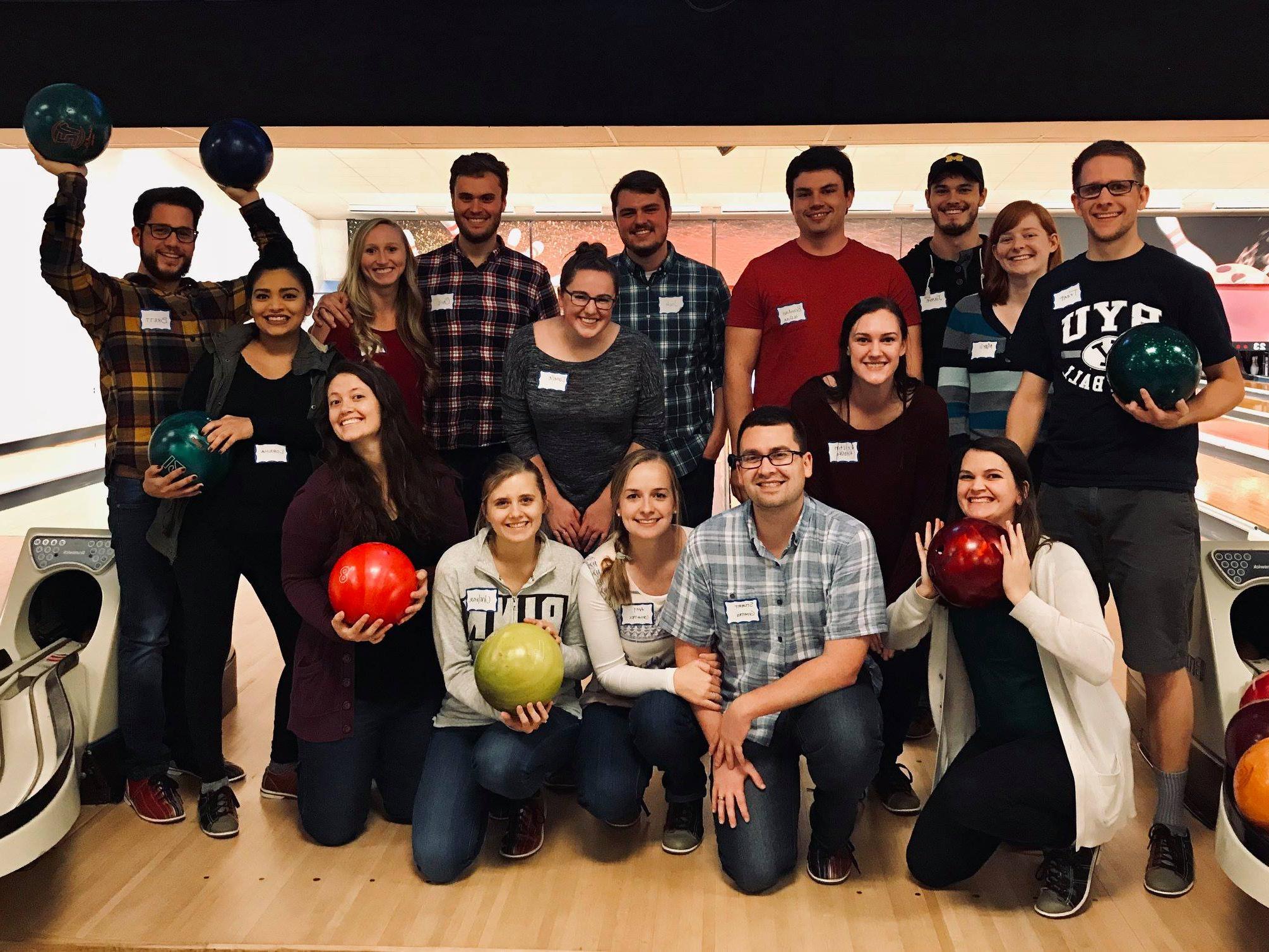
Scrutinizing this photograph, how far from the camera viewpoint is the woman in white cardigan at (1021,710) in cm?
203

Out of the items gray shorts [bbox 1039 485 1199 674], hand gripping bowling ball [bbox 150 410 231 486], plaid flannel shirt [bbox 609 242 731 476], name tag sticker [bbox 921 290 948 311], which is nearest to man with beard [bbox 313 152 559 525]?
plaid flannel shirt [bbox 609 242 731 476]

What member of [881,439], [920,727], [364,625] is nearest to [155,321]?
[364,625]

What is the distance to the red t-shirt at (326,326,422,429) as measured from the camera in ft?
9.19

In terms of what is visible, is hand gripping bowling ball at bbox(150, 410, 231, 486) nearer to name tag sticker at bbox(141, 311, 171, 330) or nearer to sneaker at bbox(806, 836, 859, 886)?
name tag sticker at bbox(141, 311, 171, 330)

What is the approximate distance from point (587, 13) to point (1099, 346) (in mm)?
1775

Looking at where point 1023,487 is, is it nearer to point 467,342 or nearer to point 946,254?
point 946,254

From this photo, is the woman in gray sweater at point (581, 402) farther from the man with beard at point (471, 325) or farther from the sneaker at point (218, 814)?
the sneaker at point (218, 814)

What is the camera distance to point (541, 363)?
2.63m

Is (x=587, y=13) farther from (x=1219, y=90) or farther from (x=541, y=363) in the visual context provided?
(x=1219, y=90)

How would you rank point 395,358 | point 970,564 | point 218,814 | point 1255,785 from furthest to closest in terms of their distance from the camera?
point 395,358, point 218,814, point 970,564, point 1255,785

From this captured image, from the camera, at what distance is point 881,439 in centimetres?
239

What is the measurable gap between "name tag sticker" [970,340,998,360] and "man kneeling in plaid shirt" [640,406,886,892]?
0.74 m

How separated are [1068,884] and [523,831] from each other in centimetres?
114

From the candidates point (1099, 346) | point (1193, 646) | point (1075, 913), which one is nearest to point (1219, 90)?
point (1099, 346)
